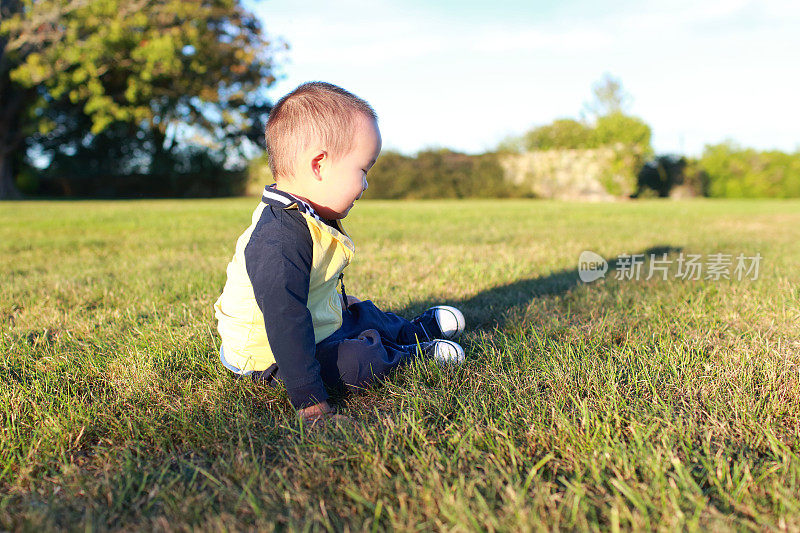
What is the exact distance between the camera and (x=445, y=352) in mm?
1937

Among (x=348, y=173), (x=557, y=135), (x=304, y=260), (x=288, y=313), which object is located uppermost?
(x=557, y=135)

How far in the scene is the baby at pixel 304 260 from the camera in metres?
1.58

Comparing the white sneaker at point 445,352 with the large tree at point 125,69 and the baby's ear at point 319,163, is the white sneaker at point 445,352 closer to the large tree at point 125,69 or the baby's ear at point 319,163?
the baby's ear at point 319,163

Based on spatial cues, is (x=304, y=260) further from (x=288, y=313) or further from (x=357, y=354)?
(x=357, y=354)

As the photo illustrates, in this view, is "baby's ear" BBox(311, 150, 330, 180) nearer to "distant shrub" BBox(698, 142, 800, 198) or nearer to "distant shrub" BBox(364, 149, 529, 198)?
"distant shrub" BBox(364, 149, 529, 198)

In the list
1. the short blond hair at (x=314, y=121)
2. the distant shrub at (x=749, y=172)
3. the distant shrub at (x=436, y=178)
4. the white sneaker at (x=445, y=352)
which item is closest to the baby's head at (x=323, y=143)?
the short blond hair at (x=314, y=121)

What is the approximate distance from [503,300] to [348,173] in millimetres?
1519

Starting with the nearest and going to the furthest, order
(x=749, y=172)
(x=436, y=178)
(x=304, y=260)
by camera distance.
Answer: (x=304, y=260)
(x=436, y=178)
(x=749, y=172)

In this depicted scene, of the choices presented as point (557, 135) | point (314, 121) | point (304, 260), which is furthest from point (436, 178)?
point (304, 260)

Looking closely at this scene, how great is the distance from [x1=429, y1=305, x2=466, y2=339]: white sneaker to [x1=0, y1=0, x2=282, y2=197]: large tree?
18.0 metres

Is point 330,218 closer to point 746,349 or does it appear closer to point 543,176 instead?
point 746,349

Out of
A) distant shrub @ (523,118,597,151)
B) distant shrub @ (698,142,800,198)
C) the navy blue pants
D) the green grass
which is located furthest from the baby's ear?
distant shrub @ (698,142,800,198)

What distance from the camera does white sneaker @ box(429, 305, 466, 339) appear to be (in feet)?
7.56

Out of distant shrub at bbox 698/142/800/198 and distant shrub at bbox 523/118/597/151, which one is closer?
distant shrub at bbox 698/142/800/198
